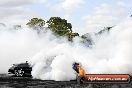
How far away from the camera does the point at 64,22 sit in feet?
335

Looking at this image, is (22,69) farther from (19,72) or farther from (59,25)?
(59,25)

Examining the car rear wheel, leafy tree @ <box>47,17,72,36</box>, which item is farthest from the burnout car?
leafy tree @ <box>47,17,72,36</box>

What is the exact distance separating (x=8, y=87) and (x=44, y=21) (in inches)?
2744

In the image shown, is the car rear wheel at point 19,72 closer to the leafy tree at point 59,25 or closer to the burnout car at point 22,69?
→ the burnout car at point 22,69

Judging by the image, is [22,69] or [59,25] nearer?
[22,69]

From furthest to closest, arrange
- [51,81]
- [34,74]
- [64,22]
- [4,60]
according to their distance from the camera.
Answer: [64,22]
[4,60]
[34,74]
[51,81]

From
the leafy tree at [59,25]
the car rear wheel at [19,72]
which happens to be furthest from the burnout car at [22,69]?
the leafy tree at [59,25]

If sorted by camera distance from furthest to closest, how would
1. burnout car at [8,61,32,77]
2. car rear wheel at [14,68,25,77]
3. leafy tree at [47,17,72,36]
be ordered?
leafy tree at [47,17,72,36], car rear wheel at [14,68,25,77], burnout car at [8,61,32,77]

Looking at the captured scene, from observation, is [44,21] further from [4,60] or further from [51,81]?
[51,81]

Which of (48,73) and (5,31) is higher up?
(5,31)

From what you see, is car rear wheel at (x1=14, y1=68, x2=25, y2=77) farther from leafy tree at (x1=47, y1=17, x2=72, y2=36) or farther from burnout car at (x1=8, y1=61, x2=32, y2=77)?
leafy tree at (x1=47, y1=17, x2=72, y2=36)

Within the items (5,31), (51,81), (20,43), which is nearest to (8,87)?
(51,81)

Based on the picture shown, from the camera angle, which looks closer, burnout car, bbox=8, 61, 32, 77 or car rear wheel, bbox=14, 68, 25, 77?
burnout car, bbox=8, 61, 32, 77

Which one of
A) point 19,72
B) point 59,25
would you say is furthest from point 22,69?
point 59,25
